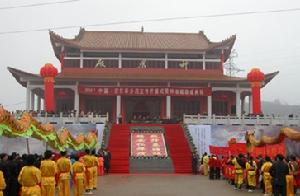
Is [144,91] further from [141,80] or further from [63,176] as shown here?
[63,176]

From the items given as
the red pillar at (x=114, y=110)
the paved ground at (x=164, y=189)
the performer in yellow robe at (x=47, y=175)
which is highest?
the red pillar at (x=114, y=110)

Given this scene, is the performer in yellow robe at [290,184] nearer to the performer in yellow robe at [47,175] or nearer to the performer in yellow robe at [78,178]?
the performer in yellow robe at [78,178]

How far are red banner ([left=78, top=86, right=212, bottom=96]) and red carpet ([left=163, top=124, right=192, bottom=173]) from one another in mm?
4415

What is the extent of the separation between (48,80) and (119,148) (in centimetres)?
832

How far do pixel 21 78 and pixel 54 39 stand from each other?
4046 mm

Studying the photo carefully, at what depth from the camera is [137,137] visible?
28.6 m

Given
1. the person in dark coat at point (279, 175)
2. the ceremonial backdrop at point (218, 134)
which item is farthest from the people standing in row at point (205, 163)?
the person in dark coat at point (279, 175)

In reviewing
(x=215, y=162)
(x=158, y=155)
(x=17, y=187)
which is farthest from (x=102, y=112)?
(x=17, y=187)

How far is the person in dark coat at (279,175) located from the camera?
12102 millimetres

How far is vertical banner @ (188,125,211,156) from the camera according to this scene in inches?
1073

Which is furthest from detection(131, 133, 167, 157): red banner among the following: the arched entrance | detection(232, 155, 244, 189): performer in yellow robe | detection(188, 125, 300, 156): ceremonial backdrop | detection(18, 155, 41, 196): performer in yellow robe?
detection(18, 155, 41, 196): performer in yellow robe

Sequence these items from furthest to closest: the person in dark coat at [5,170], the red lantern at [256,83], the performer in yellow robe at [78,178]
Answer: the red lantern at [256,83] → the performer in yellow robe at [78,178] → the person in dark coat at [5,170]

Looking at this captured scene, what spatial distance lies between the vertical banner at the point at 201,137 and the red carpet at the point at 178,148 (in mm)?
625

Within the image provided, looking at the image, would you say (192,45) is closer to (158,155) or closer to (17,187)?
(158,155)
